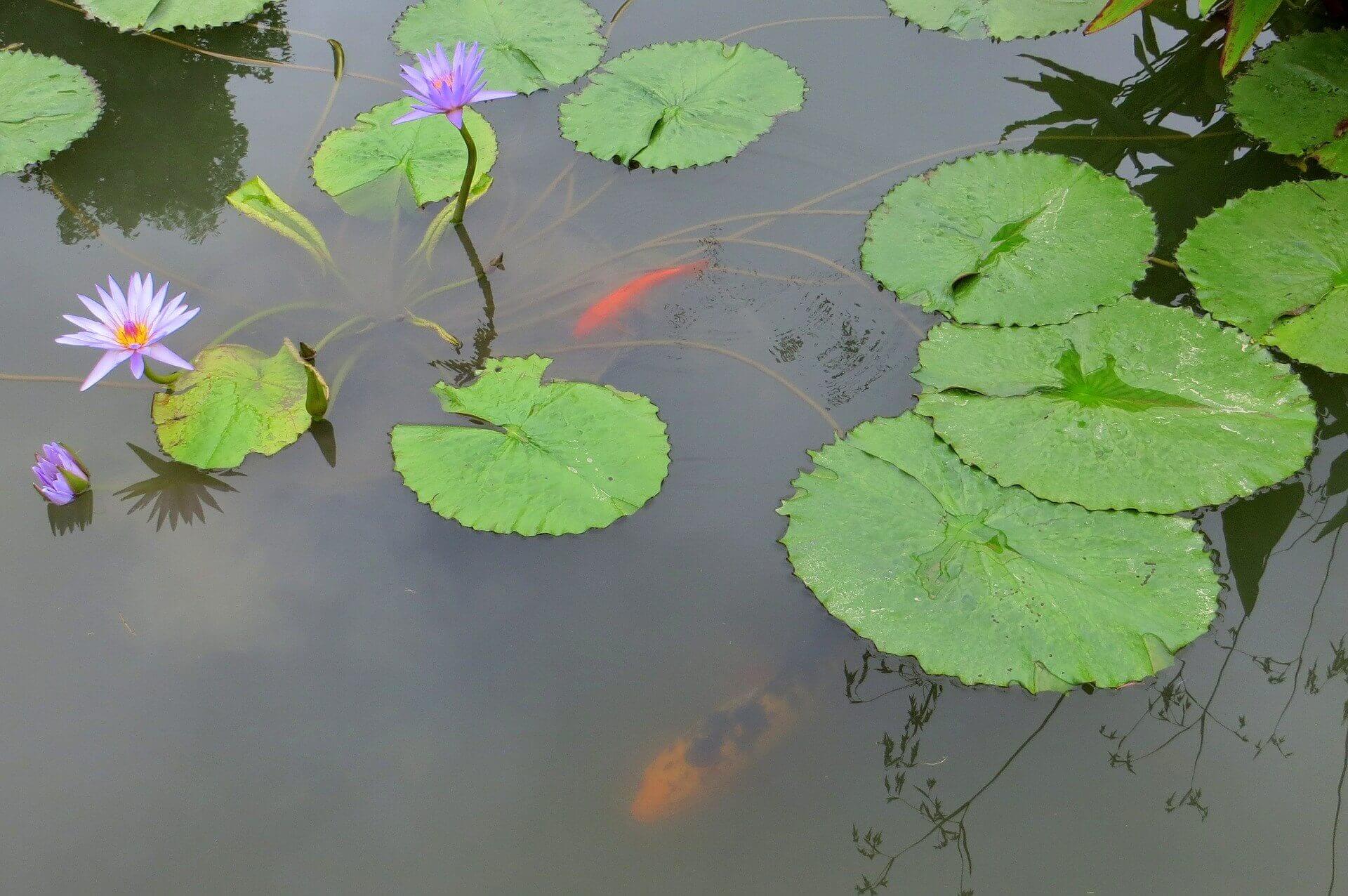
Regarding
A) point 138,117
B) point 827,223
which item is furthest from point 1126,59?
point 138,117

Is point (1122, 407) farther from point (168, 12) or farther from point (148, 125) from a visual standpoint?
point (168, 12)

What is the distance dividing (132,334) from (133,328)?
0.04ft

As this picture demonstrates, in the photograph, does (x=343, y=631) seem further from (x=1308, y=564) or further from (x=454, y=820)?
(x=1308, y=564)

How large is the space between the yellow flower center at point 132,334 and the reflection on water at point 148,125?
0.86m

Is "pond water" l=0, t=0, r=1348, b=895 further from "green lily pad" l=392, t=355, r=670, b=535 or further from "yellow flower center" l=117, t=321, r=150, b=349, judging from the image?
"yellow flower center" l=117, t=321, r=150, b=349

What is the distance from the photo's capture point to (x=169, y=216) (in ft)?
9.68

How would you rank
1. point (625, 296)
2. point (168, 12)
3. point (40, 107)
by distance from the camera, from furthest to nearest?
1. point (168, 12)
2. point (40, 107)
3. point (625, 296)

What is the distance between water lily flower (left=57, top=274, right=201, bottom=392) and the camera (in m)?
2.08

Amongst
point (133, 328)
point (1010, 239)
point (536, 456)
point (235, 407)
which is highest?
point (133, 328)

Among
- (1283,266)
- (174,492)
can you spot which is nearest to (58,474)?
(174,492)

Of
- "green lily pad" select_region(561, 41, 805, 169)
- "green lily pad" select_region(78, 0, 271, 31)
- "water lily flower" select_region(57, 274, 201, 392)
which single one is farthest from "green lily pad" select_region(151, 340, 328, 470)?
"green lily pad" select_region(78, 0, 271, 31)

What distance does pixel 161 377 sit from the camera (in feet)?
7.52

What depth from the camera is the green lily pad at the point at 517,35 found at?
3.16m

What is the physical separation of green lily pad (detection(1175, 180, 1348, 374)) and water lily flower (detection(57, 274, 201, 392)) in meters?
2.51
